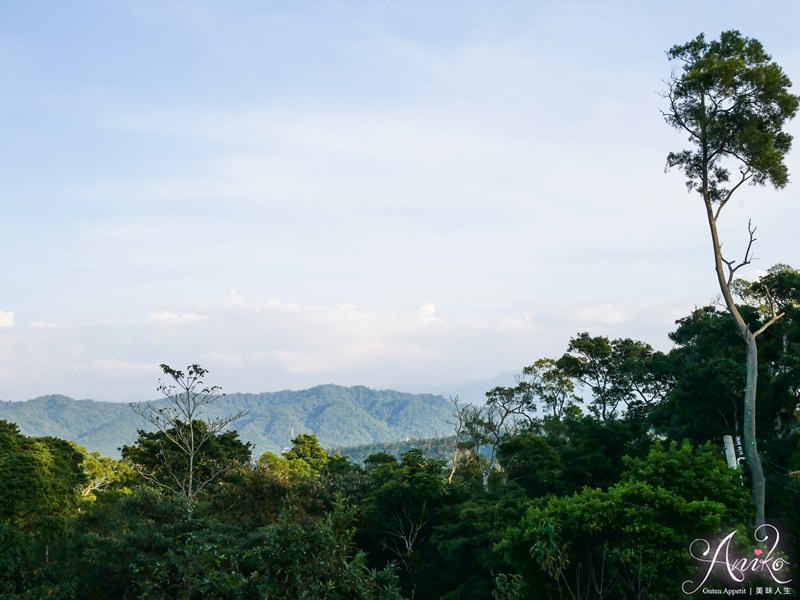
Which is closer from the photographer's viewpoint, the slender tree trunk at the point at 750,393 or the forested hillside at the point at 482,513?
the forested hillside at the point at 482,513

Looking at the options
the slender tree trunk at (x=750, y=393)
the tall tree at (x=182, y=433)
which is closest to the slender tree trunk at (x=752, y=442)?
the slender tree trunk at (x=750, y=393)

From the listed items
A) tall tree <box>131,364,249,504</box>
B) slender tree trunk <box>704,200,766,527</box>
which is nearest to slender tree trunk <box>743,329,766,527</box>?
slender tree trunk <box>704,200,766,527</box>

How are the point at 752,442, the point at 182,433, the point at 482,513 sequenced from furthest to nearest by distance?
the point at 182,433 → the point at 482,513 → the point at 752,442

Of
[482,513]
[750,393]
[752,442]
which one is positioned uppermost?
[750,393]

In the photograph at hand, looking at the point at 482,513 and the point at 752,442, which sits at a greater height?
the point at 752,442

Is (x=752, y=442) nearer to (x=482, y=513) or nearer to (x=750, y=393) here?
(x=750, y=393)

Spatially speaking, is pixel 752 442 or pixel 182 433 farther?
pixel 182 433

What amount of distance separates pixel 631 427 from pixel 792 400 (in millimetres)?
6258

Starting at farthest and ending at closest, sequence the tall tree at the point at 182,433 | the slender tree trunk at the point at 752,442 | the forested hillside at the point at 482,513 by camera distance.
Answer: the tall tree at the point at 182,433
the slender tree trunk at the point at 752,442
the forested hillside at the point at 482,513

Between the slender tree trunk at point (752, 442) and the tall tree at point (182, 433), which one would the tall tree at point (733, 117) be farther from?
the tall tree at point (182, 433)

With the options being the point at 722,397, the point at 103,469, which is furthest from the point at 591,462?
the point at 103,469

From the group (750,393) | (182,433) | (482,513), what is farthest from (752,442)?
(182,433)

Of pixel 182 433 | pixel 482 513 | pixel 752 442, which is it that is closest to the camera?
pixel 752 442

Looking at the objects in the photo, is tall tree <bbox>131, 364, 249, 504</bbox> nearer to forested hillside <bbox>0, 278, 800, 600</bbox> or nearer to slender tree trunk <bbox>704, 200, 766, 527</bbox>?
forested hillside <bbox>0, 278, 800, 600</bbox>
